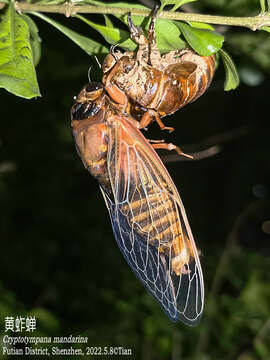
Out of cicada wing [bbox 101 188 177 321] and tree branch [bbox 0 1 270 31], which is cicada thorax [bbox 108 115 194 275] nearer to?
cicada wing [bbox 101 188 177 321]

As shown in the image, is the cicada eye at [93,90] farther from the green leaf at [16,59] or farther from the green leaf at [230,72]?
the green leaf at [230,72]

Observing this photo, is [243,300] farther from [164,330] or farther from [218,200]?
[218,200]

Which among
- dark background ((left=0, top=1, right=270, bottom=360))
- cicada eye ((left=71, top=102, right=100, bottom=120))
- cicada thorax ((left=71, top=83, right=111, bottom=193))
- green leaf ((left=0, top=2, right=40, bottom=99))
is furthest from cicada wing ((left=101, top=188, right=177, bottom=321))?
green leaf ((left=0, top=2, right=40, bottom=99))

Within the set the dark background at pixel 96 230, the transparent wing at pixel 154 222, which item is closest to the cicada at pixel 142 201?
the transparent wing at pixel 154 222

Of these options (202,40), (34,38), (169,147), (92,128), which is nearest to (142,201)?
(169,147)

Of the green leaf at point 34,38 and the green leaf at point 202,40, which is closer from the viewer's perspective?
Answer: the green leaf at point 202,40

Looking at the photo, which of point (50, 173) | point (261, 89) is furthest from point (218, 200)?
point (50, 173)

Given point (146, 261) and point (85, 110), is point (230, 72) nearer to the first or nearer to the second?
point (85, 110)
